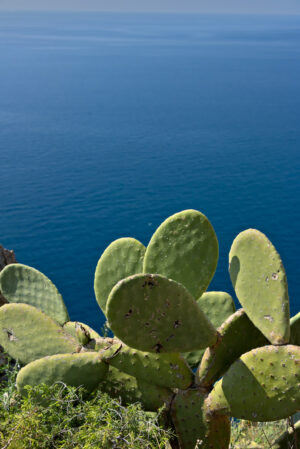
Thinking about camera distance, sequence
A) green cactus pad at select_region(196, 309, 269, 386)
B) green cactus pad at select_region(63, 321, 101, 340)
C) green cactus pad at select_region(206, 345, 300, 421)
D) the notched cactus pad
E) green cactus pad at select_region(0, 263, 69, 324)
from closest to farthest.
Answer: green cactus pad at select_region(206, 345, 300, 421)
green cactus pad at select_region(196, 309, 269, 386)
the notched cactus pad
green cactus pad at select_region(63, 321, 101, 340)
green cactus pad at select_region(0, 263, 69, 324)

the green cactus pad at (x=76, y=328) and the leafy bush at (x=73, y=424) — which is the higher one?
the green cactus pad at (x=76, y=328)

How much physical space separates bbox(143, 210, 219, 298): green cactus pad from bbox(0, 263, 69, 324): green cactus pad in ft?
2.38

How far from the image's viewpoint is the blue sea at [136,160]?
19.2 meters

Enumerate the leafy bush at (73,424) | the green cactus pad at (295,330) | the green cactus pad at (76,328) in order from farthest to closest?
the green cactus pad at (76,328)
the green cactus pad at (295,330)
the leafy bush at (73,424)

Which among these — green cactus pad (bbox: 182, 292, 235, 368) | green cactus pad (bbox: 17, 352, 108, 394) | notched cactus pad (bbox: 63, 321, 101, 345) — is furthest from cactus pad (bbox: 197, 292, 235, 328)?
green cactus pad (bbox: 17, 352, 108, 394)

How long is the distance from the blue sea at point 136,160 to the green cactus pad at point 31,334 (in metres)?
12.6

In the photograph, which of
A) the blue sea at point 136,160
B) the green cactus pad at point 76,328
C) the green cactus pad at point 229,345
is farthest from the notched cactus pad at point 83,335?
the blue sea at point 136,160

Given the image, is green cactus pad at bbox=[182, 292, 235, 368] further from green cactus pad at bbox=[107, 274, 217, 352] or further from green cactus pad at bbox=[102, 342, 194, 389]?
green cactus pad at bbox=[107, 274, 217, 352]

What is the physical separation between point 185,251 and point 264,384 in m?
0.76

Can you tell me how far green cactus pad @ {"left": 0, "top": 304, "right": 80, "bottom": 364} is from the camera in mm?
3127

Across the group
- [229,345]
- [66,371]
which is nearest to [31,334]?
[66,371]

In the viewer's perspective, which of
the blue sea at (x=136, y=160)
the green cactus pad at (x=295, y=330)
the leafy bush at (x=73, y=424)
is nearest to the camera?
the leafy bush at (x=73, y=424)

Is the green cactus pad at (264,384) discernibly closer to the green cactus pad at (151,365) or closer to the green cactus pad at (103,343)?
the green cactus pad at (151,365)

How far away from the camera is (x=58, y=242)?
1881 centimetres
